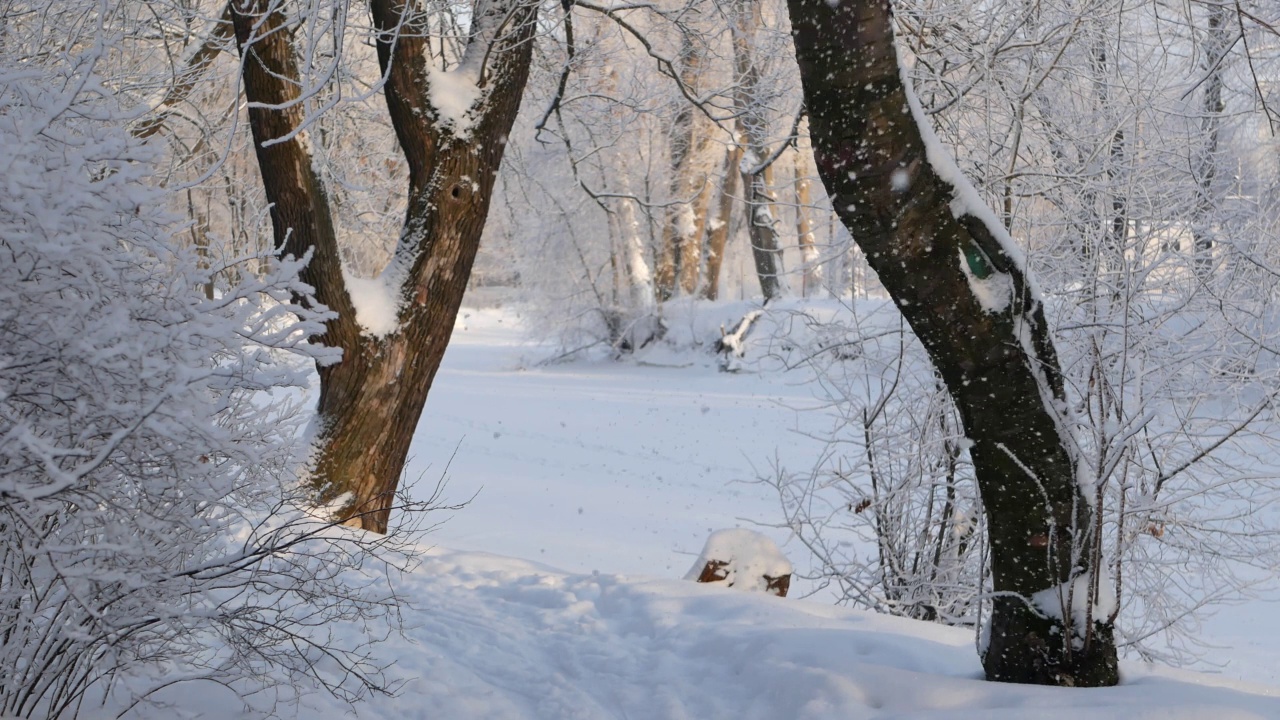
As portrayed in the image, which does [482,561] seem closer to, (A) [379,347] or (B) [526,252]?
(A) [379,347]

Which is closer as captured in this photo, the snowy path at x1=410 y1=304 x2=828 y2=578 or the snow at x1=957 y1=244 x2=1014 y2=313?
the snow at x1=957 y1=244 x2=1014 y2=313

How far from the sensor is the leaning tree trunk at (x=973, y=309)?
2.91m

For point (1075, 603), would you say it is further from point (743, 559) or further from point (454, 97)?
point (454, 97)

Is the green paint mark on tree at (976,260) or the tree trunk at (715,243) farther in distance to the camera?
the tree trunk at (715,243)

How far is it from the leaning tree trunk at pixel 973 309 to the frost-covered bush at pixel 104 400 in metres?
1.62

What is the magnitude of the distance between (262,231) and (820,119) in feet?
36.4

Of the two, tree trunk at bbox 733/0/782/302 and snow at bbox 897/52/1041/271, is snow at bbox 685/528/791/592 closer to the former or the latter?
tree trunk at bbox 733/0/782/302

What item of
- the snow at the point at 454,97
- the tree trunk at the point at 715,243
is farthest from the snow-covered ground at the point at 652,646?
the tree trunk at the point at 715,243

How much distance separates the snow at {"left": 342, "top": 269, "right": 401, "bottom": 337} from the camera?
502 cm

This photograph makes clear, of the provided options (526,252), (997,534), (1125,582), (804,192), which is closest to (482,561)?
(997,534)

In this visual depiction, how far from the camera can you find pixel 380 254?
55.7 ft

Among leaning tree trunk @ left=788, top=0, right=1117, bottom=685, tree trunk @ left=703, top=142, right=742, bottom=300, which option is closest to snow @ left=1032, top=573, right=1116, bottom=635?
leaning tree trunk @ left=788, top=0, right=1117, bottom=685

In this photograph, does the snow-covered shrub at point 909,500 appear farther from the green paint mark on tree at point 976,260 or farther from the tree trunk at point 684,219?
the tree trunk at point 684,219

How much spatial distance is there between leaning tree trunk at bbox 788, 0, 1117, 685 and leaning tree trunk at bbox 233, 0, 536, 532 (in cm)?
254
